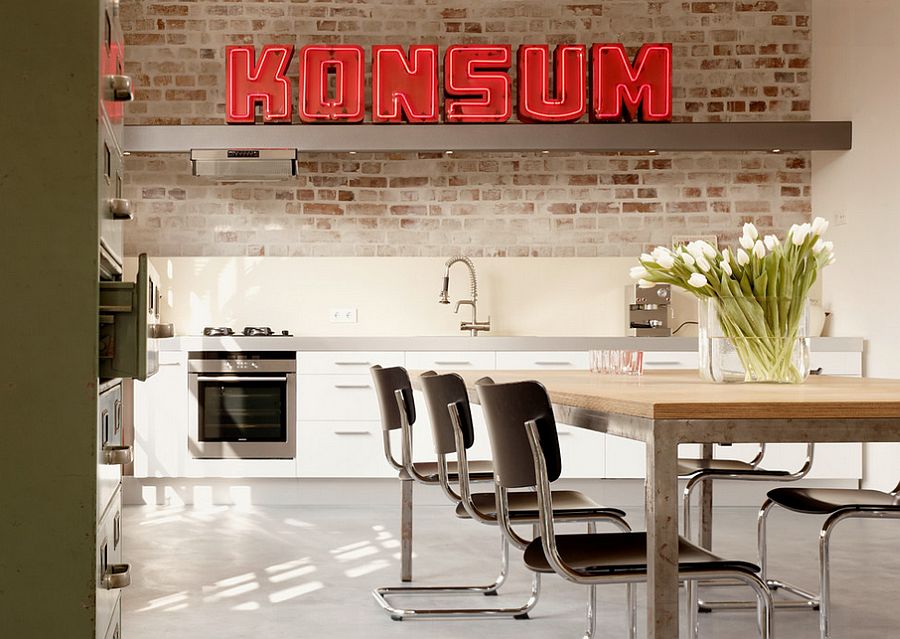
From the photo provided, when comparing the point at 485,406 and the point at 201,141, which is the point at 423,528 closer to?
the point at 201,141

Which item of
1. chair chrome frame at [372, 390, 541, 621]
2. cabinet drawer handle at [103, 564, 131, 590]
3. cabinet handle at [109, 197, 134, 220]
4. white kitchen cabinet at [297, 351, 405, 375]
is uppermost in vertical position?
cabinet handle at [109, 197, 134, 220]

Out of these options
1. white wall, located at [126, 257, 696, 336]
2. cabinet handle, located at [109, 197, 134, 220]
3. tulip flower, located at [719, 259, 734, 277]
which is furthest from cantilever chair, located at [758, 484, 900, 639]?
white wall, located at [126, 257, 696, 336]

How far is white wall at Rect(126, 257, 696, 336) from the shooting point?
6395 mm

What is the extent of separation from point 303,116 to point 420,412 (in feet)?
6.43

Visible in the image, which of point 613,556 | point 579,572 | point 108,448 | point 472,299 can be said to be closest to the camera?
point 108,448

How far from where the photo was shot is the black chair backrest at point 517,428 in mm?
2041

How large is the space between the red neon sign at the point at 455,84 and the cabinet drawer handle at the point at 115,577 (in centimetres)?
460

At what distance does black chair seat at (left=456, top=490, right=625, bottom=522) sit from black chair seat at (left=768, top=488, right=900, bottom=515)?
1.84 feet

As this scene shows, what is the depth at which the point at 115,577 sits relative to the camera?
185 cm

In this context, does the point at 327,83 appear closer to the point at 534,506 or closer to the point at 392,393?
the point at 392,393

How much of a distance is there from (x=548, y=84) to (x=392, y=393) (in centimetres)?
339

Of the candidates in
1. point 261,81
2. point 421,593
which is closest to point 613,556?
point 421,593

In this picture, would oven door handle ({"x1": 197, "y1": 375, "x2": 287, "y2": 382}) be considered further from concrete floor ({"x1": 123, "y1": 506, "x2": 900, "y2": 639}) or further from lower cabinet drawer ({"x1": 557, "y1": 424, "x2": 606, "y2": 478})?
lower cabinet drawer ({"x1": 557, "y1": 424, "x2": 606, "y2": 478})

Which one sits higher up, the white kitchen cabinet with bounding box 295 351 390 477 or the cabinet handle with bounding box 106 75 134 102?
the cabinet handle with bounding box 106 75 134 102
